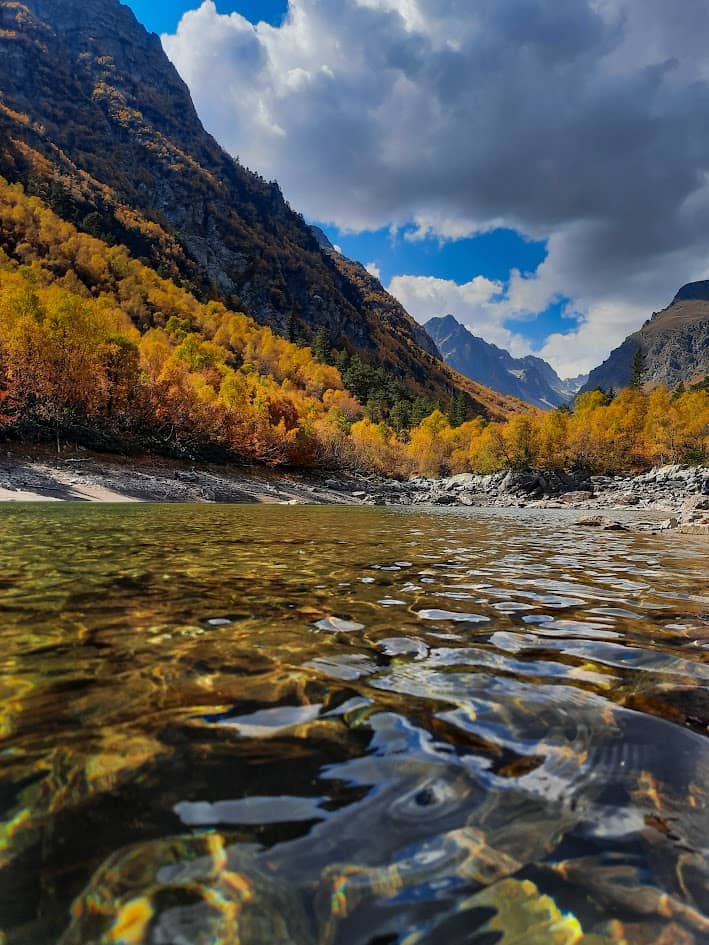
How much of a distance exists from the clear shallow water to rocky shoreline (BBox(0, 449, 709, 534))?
21932 millimetres

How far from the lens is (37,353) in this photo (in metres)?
47.3

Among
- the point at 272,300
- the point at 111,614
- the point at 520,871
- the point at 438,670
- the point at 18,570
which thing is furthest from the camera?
the point at 272,300

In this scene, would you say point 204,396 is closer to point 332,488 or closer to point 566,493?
point 332,488

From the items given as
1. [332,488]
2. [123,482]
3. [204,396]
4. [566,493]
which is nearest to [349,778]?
[123,482]

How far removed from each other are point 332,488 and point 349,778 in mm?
65615

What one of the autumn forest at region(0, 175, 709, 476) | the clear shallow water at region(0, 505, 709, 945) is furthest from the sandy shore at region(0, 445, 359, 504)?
the clear shallow water at region(0, 505, 709, 945)

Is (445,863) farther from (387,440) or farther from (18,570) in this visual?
(387,440)

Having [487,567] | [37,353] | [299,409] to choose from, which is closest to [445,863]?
[487,567]

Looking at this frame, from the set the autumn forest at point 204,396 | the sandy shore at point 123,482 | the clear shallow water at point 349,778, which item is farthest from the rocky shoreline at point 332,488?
the clear shallow water at point 349,778

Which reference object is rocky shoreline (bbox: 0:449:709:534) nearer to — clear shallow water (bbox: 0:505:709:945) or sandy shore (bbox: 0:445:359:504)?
sandy shore (bbox: 0:445:359:504)

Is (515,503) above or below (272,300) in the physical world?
below

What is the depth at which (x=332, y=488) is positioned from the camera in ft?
222

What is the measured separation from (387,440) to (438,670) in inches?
4193

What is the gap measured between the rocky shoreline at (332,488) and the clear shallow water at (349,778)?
2193cm
